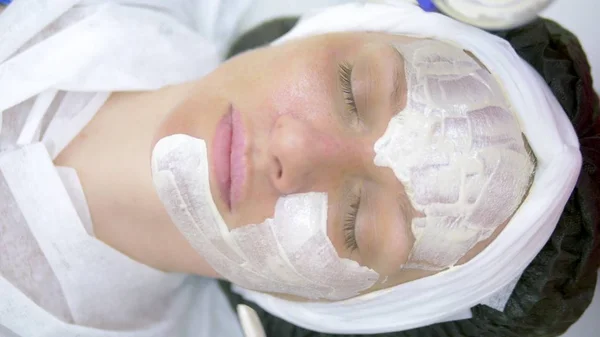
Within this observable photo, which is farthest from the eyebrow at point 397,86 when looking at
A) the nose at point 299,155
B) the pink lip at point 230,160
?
the pink lip at point 230,160

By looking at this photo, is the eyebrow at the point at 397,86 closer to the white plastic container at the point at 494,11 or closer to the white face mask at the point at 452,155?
the white face mask at the point at 452,155

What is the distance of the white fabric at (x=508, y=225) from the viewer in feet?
2.65

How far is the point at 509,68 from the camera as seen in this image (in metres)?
0.85

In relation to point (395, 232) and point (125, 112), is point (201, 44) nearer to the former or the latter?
point (125, 112)

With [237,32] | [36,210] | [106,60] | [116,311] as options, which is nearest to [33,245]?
[36,210]

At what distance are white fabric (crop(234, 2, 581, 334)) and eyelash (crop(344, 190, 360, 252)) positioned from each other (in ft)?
0.55

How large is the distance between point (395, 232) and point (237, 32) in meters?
0.73

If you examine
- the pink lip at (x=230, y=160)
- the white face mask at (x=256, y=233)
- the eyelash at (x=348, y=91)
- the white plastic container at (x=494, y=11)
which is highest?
the white plastic container at (x=494, y=11)

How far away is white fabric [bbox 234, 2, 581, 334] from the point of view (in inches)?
31.8

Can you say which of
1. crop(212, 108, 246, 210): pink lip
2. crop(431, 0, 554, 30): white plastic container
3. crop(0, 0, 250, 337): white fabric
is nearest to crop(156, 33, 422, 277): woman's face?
crop(212, 108, 246, 210): pink lip

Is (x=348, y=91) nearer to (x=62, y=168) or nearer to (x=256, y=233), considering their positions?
(x=256, y=233)

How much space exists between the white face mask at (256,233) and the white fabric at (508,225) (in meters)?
0.13

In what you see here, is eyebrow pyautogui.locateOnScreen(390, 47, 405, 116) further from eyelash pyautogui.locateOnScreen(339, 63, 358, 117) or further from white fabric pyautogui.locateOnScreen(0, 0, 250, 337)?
white fabric pyautogui.locateOnScreen(0, 0, 250, 337)

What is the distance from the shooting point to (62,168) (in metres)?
0.89
